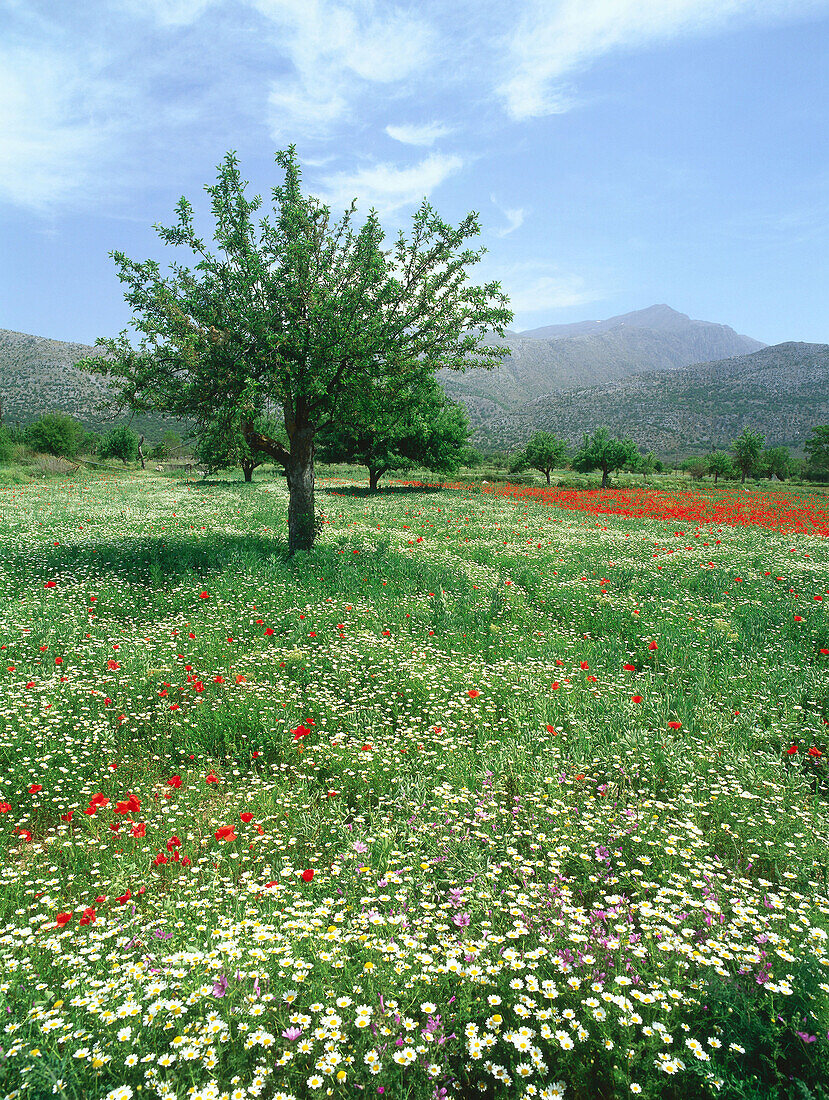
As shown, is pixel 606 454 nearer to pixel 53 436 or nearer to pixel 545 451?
pixel 545 451

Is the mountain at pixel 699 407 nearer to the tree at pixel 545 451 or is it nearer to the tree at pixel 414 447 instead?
the tree at pixel 545 451

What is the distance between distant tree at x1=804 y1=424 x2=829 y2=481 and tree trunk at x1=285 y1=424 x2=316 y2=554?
313 ft

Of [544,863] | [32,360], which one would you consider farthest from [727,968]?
[32,360]

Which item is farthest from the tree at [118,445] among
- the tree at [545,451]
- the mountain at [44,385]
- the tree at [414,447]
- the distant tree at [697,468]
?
the distant tree at [697,468]

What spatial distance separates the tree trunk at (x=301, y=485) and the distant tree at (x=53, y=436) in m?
79.1

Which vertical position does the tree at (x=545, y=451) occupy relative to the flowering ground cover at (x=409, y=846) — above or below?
above

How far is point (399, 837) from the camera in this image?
Answer: 434cm

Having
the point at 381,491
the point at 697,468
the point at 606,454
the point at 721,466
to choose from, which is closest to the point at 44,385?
the point at 381,491

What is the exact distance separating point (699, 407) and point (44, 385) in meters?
184

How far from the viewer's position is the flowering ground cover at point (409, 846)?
256 cm

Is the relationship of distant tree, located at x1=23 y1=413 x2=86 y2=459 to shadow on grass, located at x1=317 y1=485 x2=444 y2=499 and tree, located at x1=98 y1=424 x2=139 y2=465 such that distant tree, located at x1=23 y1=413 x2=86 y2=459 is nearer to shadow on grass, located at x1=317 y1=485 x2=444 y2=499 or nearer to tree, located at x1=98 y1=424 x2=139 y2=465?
tree, located at x1=98 y1=424 x2=139 y2=465

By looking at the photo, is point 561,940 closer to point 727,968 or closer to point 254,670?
point 727,968

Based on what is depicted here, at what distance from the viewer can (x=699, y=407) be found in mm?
156875

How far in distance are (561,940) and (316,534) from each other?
12244 millimetres
